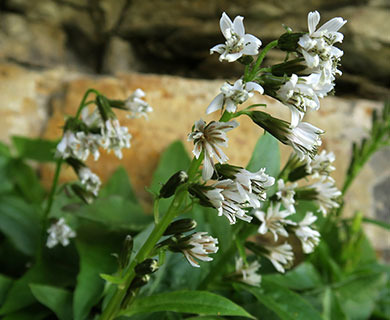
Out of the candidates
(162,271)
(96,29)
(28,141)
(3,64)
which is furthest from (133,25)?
(162,271)

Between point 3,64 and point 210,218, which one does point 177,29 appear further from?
point 210,218

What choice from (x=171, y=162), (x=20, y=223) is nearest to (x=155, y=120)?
(x=171, y=162)

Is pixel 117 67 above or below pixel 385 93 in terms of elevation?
below

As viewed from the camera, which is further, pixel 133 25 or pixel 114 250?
pixel 133 25

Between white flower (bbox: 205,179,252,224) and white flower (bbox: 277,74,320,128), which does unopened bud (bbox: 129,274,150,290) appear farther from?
white flower (bbox: 277,74,320,128)

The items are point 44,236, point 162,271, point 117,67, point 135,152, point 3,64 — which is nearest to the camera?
point 162,271

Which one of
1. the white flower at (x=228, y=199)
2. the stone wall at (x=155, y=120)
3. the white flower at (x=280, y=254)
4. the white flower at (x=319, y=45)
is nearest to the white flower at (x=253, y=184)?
the white flower at (x=228, y=199)

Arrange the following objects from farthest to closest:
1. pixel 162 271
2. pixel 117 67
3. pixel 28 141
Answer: pixel 117 67 < pixel 28 141 < pixel 162 271
